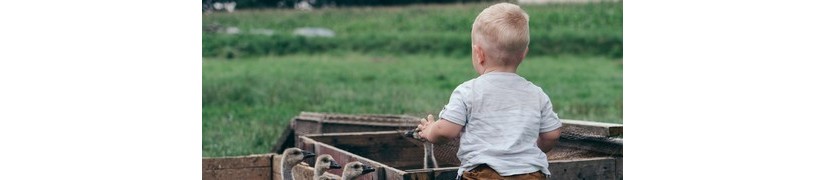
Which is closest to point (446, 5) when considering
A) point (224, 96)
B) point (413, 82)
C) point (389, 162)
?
point (413, 82)

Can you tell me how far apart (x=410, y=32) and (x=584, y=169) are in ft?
63.4

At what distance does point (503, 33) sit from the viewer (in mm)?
3723

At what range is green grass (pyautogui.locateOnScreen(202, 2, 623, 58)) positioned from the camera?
2194cm

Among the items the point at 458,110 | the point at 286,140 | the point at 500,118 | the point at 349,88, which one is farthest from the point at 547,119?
the point at 349,88

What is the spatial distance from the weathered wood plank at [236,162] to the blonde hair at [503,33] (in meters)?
2.82

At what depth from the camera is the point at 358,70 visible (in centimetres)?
1912

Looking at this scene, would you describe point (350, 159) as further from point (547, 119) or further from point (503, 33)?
point (503, 33)

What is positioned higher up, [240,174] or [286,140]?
[286,140]

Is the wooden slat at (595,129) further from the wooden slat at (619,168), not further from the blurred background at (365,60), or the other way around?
the blurred background at (365,60)

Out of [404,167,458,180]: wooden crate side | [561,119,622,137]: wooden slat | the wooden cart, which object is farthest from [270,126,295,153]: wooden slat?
[404,167,458,180]: wooden crate side

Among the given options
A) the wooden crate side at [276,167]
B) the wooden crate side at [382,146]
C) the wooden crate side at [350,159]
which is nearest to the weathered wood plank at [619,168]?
the wooden crate side at [350,159]

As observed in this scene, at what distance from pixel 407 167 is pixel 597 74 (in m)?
12.1

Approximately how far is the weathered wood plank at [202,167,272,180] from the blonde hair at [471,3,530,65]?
2.85 m

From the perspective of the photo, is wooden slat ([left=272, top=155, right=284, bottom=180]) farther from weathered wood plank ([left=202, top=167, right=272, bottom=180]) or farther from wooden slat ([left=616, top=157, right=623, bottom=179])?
wooden slat ([left=616, top=157, right=623, bottom=179])
